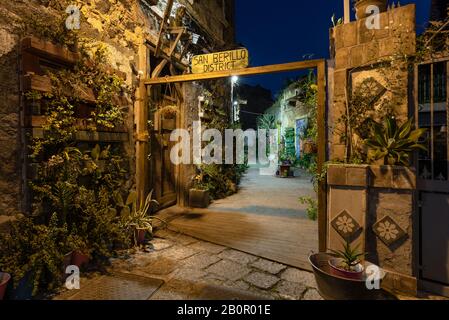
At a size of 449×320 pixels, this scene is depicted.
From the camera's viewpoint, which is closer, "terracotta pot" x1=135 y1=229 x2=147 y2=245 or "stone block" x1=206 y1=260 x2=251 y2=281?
"stone block" x1=206 y1=260 x2=251 y2=281

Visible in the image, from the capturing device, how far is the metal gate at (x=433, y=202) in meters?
2.93

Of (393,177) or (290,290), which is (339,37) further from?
(290,290)

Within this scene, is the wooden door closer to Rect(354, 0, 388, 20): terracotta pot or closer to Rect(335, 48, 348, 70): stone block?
Rect(335, 48, 348, 70): stone block

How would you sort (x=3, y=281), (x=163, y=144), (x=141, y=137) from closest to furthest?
(x=3, y=281) → (x=141, y=137) → (x=163, y=144)

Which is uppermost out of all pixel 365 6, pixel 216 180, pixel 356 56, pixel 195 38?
pixel 195 38

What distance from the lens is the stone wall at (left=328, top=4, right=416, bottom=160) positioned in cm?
304

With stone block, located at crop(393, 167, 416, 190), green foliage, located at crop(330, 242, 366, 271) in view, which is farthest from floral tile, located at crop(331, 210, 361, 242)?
stone block, located at crop(393, 167, 416, 190)

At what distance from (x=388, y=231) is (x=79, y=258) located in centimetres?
377

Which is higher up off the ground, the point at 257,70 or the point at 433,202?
the point at 257,70

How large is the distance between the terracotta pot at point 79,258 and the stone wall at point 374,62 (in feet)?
11.5

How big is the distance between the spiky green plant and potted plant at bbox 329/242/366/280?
111cm

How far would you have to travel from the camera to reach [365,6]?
10.9 feet

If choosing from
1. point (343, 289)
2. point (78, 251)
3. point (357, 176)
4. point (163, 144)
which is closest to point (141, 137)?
point (163, 144)

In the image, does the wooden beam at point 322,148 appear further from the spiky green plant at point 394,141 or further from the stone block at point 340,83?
the spiky green plant at point 394,141
